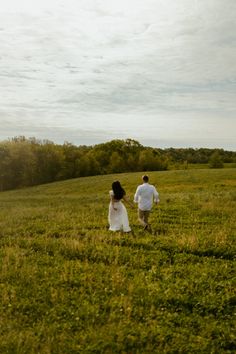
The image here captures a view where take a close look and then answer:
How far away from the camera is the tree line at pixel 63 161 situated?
3457 inches

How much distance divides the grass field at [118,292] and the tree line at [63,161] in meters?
72.4

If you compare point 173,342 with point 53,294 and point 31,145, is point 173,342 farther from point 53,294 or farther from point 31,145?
point 31,145

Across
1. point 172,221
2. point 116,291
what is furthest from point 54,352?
point 172,221

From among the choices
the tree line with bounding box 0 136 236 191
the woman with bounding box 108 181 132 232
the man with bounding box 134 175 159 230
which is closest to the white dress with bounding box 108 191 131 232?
the woman with bounding box 108 181 132 232

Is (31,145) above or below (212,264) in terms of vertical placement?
above

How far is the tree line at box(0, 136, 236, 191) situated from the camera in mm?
87812

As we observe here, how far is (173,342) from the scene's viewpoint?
7.57m

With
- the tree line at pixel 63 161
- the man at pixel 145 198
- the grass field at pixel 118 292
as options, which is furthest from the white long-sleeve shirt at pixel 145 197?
the tree line at pixel 63 161

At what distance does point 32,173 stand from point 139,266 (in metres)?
79.6

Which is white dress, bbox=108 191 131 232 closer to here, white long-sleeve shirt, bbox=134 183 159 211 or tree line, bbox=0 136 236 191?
white long-sleeve shirt, bbox=134 183 159 211

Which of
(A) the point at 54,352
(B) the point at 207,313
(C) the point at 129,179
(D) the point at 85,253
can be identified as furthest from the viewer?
(C) the point at 129,179

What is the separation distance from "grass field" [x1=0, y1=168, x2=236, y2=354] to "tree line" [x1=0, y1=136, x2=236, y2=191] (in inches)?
2848

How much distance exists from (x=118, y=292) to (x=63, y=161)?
87.0m

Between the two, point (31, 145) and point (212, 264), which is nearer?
point (212, 264)
